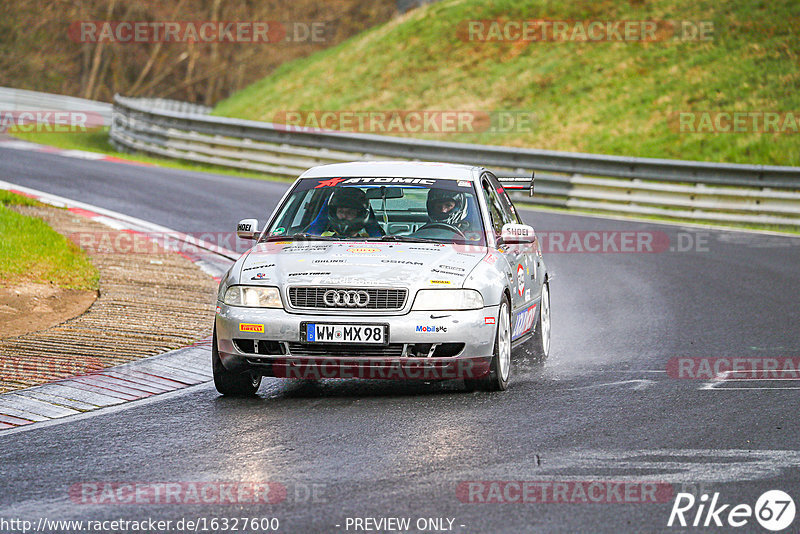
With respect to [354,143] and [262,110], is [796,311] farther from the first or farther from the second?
[262,110]

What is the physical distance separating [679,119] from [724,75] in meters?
2.53

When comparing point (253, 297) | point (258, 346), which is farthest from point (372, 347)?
point (253, 297)

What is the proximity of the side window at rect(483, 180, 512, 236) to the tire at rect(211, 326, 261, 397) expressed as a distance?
2291 mm

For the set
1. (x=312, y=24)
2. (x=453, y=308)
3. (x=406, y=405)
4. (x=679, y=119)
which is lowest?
(x=406, y=405)

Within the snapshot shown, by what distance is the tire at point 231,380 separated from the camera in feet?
26.2

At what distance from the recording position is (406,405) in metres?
7.68

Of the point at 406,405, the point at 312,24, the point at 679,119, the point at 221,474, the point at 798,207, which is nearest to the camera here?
the point at 221,474

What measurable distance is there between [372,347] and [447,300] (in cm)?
60

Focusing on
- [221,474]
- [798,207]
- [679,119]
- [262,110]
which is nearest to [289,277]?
[221,474]

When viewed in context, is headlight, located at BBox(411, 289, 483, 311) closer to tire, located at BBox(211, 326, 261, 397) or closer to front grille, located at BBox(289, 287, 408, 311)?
front grille, located at BBox(289, 287, 408, 311)

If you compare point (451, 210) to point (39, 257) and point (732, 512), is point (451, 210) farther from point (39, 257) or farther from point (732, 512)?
point (39, 257)

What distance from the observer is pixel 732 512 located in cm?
524

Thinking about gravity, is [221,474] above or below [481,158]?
below

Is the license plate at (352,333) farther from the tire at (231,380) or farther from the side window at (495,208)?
the side window at (495,208)
